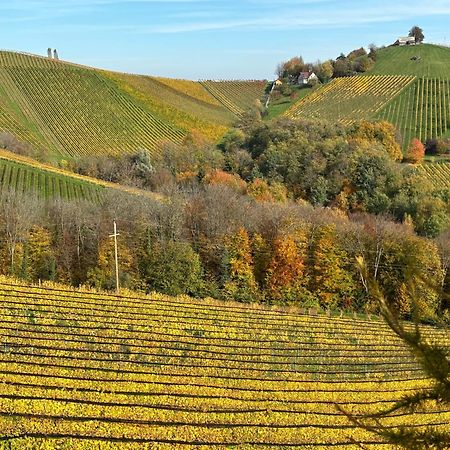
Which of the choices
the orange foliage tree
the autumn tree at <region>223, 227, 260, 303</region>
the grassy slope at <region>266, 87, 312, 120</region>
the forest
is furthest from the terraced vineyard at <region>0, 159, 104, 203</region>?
the grassy slope at <region>266, 87, 312, 120</region>

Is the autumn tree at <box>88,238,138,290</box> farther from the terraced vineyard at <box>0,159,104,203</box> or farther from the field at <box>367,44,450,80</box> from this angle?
the field at <box>367,44,450,80</box>

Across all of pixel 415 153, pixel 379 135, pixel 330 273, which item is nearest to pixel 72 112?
pixel 379 135

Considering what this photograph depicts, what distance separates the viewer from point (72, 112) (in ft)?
297

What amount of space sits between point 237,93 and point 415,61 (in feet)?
138

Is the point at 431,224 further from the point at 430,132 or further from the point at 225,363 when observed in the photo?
the point at 430,132

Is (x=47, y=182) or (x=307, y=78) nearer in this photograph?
(x=47, y=182)

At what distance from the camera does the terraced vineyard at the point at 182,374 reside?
16625 mm

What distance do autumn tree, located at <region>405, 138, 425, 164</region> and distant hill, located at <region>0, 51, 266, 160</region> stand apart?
34411 millimetres

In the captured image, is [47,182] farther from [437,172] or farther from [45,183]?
[437,172]

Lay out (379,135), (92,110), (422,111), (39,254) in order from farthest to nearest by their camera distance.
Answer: (92,110) < (422,111) < (379,135) < (39,254)

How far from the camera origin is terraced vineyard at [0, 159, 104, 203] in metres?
52.0

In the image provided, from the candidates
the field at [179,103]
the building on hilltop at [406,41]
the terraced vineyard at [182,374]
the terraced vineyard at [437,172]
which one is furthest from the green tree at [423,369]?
the building on hilltop at [406,41]

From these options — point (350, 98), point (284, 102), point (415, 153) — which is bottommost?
point (415, 153)

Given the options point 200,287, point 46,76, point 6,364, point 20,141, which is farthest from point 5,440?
point 46,76
